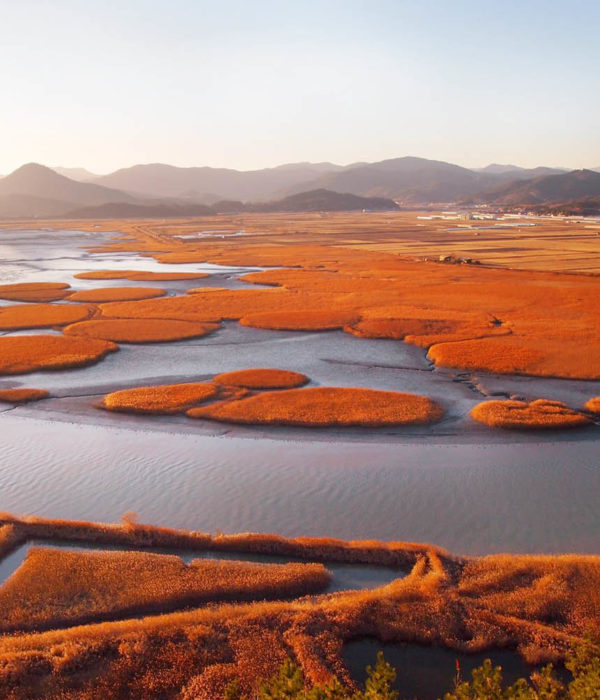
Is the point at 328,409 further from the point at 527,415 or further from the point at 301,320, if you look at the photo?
the point at 301,320

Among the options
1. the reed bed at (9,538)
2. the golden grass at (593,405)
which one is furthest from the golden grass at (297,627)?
the golden grass at (593,405)

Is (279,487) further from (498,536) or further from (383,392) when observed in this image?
(383,392)

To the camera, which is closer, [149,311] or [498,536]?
[498,536]

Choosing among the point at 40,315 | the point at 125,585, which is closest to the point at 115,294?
the point at 40,315

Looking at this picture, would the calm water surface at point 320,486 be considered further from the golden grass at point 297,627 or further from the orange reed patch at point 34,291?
the orange reed patch at point 34,291

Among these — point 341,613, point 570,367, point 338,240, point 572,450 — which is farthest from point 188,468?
point 338,240

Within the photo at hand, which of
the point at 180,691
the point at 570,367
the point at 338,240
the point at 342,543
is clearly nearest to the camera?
the point at 180,691

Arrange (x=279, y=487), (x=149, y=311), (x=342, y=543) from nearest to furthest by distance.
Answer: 1. (x=342, y=543)
2. (x=279, y=487)
3. (x=149, y=311)

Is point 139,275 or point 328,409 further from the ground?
point 139,275
